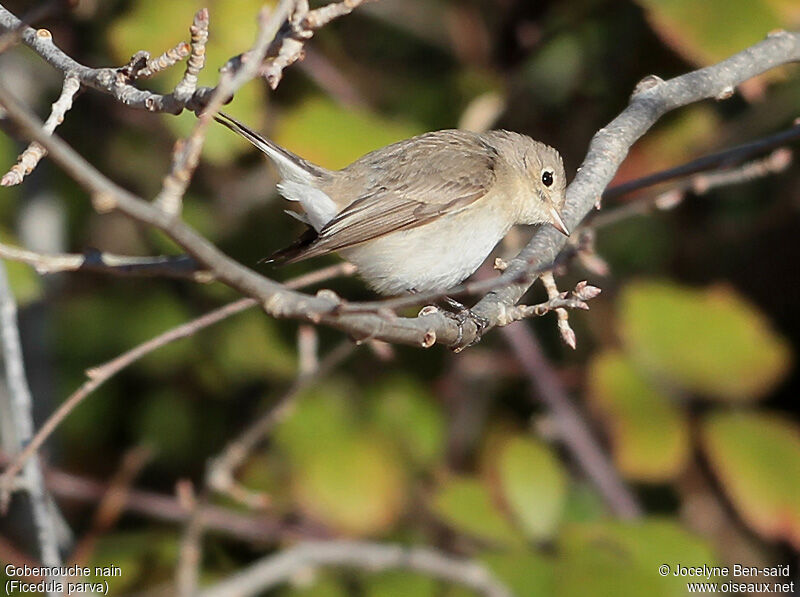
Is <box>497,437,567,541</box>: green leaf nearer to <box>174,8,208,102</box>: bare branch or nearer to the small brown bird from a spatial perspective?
the small brown bird

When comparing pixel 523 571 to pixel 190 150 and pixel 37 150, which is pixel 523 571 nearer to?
pixel 37 150

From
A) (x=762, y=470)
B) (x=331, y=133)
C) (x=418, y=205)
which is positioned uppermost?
(x=331, y=133)

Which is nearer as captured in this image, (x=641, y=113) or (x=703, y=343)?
(x=641, y=113)

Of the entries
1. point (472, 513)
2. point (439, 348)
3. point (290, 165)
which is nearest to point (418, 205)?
point (290, 165)

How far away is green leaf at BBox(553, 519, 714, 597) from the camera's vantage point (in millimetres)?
3320

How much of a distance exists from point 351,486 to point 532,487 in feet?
2.52

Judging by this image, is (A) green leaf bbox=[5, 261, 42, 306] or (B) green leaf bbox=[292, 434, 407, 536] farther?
(B) green leaf bbox=[292, 434, 407, 536]

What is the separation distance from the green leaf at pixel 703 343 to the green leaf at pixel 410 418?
101 centimetres

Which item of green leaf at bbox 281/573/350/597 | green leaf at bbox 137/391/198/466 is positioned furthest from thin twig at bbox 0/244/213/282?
green leaf at bbox 137/391/198/466

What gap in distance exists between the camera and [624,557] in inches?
140

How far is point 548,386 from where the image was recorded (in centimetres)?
443

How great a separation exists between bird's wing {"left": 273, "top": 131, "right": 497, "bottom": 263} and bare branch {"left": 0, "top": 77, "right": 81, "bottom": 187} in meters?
1.43

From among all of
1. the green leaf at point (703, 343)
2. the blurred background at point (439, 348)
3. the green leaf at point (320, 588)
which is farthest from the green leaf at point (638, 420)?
the green leaf at point (320, 588)

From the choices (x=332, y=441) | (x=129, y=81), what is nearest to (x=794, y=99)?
(x=332, y=441)
